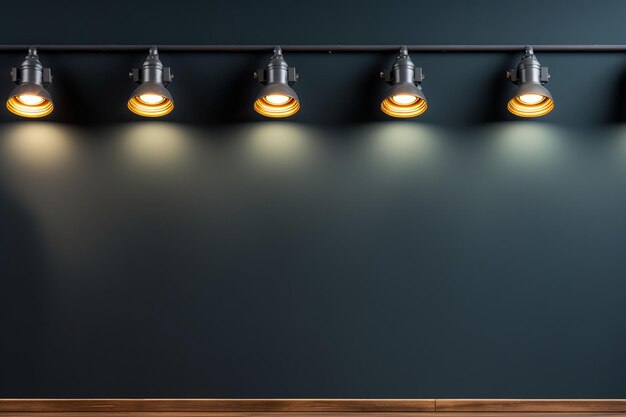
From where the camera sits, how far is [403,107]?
1.93 meters

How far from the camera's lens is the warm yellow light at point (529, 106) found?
1.88 m

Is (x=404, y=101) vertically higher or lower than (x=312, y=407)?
higher

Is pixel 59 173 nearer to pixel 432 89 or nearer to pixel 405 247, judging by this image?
pixel 405 247

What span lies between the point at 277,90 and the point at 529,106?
99 centimetres

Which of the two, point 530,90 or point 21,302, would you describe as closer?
point 530,90

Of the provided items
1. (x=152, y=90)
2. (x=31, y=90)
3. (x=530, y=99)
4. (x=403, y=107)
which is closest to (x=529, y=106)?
(x=530, y=99)

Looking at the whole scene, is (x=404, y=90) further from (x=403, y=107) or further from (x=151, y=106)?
(x=151, y=106)

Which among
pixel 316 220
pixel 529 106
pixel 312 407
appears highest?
pixel 529 106

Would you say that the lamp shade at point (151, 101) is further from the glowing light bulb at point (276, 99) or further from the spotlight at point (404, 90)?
the spotlight at point (404, 90)

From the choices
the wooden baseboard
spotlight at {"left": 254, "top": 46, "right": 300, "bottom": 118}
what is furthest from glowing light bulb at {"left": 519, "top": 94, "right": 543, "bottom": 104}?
the wooden baseboard

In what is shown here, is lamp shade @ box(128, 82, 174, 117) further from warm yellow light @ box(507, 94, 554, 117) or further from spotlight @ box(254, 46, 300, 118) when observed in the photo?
warm yellow light @ box(507, 94, 554, 117)

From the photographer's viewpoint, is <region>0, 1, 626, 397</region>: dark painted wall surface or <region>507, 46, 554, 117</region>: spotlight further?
<region>0, 1, 626, 397</region>: dark painted wall surface

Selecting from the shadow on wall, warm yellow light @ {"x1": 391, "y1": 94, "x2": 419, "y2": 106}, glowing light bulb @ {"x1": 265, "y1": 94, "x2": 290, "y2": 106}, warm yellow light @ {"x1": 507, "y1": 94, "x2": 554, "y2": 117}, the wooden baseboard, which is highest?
glowing light bulb @ {"x1": 265, "y1": 94, "x2": 290, "y2": 106}

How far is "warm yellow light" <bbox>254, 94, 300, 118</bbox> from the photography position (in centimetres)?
190
